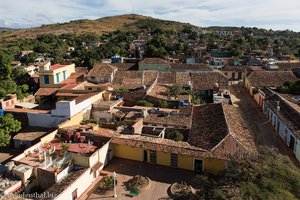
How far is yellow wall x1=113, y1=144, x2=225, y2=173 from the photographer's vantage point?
20109 mm

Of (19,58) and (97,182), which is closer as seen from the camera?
(97,182)

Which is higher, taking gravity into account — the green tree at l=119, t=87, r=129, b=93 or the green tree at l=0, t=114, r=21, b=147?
the green tree at l=119, t=87, r=129, b=93

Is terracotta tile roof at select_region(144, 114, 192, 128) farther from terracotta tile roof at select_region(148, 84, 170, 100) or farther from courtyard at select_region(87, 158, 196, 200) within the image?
terracotta tile roof at select_region(148, 84, 170, 100)

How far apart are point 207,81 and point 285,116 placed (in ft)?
54.8

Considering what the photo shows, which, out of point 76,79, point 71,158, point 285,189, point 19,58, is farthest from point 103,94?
point 19,58

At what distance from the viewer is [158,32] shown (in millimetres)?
114625

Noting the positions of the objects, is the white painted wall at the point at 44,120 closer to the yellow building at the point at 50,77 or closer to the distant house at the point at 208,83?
the yellow building at the point at 50,77

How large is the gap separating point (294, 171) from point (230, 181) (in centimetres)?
293

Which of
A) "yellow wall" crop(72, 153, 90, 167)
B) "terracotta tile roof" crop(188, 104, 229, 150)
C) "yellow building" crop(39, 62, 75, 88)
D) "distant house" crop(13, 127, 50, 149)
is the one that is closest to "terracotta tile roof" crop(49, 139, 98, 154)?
"yellow wall" crop(72, 153, 90, 167)

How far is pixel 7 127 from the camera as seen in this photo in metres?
25.7

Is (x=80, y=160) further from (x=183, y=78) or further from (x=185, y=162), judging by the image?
(x=183, y=78)

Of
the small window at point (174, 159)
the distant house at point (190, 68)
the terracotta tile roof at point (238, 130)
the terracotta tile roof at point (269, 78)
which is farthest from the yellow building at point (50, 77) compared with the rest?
the terracotta tile roof at point (269, 78)

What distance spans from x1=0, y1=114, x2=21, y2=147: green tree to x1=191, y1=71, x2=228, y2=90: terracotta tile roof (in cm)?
2497

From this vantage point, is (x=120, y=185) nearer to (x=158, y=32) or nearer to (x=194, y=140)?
(x=194, y=140)
